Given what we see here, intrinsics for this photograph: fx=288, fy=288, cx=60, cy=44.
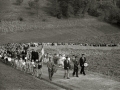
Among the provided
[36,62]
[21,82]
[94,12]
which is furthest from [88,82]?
[94,12]

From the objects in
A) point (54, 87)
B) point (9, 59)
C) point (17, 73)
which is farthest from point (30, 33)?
point (54, 87)

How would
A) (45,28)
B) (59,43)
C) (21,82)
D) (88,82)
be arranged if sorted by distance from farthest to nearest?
(45,28)
(59,43)
(88,82)
(21,82)

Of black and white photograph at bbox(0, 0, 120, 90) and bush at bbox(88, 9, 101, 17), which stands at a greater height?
bush at bbox(88, 9, 101, 17)

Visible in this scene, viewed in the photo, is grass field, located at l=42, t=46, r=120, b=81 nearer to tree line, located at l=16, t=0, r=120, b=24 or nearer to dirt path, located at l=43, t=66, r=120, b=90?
dirt path, located at l=43, t=66, r=120, b=90

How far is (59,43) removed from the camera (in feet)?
215

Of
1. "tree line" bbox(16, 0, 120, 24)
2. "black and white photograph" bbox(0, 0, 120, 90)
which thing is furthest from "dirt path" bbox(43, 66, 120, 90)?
"tree line" bbox(16, 0, 120, 24)

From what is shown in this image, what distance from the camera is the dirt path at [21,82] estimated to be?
63.0ft

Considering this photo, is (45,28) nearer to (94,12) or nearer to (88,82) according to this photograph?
(94,12)

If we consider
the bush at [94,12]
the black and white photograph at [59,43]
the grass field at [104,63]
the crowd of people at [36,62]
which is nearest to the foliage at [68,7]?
the black and white photograph at [59,43]

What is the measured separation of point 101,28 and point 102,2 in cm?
2400

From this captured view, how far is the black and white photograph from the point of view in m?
22.2

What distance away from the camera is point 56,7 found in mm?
98000

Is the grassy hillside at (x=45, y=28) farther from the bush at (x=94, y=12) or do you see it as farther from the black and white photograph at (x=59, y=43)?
the bush at (x=94, y=12)

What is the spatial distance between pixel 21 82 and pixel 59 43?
44.8 meters
